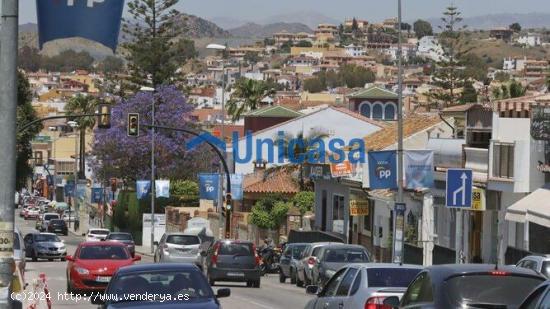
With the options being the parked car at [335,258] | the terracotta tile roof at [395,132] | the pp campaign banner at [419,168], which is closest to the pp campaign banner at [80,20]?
the parked car at [335,258]

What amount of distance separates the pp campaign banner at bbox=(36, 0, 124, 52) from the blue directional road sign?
23211 mm

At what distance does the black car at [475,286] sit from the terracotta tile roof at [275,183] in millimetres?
63800

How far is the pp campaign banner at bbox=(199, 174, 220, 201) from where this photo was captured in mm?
70938

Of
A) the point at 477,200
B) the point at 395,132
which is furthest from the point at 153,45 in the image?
the point at 477,200

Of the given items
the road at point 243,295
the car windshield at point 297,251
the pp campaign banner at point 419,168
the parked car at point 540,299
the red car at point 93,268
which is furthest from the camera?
the pp campaign banner at point 419,168

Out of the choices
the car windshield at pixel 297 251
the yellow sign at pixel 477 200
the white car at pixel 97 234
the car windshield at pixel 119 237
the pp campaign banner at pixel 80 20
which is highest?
the pp campaign banner at pixel 80 20

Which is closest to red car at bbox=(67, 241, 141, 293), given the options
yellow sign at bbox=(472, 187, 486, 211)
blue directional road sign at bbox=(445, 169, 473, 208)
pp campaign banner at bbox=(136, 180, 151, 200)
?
blue directional road sign at bbox=(445, 169, 473, 208)

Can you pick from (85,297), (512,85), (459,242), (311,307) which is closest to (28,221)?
(512,85)

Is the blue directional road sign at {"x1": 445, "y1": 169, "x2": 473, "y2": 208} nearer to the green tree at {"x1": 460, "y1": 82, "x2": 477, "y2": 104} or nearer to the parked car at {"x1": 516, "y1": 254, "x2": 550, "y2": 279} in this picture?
the parked car at {"x1": 516, "y1": 254, "x2": 550, "y2": 279}

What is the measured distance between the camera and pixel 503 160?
47.7 metres

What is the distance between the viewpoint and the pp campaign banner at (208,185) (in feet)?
233

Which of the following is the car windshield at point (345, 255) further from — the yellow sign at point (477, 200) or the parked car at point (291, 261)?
the yellow sign at point (477, 200)

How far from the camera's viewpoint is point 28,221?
137375mm

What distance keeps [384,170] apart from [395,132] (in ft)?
74.0
